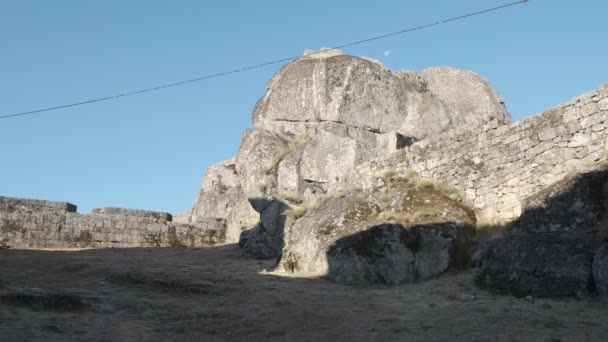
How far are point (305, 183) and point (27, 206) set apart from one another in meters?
8.81

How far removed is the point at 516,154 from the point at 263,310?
705 centimetres

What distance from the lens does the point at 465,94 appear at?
1050 inches

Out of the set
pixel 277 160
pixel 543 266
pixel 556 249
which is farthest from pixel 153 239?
pixel 556 249

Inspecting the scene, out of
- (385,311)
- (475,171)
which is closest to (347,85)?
(475,171)

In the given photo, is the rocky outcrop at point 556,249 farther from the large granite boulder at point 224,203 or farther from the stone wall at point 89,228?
the stone wall at point 89,228

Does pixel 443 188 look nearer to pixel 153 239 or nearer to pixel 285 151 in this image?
pixel 285 151

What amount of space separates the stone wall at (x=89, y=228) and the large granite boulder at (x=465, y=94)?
1069 centimetres

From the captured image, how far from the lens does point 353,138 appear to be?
22.3 m

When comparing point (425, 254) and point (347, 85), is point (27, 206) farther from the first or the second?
point (425, 254)

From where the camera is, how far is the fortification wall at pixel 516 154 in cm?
1254

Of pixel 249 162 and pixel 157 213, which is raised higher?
pixel 249 162

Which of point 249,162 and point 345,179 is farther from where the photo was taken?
point 249,162

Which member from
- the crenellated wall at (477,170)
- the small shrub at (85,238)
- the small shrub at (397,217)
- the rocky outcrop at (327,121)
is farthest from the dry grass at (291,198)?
the small shrub at (85,238)

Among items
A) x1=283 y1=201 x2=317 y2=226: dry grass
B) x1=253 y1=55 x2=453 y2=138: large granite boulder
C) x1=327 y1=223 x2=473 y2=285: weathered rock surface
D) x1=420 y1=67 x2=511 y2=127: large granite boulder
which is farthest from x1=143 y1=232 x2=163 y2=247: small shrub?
x1=420 y1=67 x2=511 y2=127: large granite boulder
